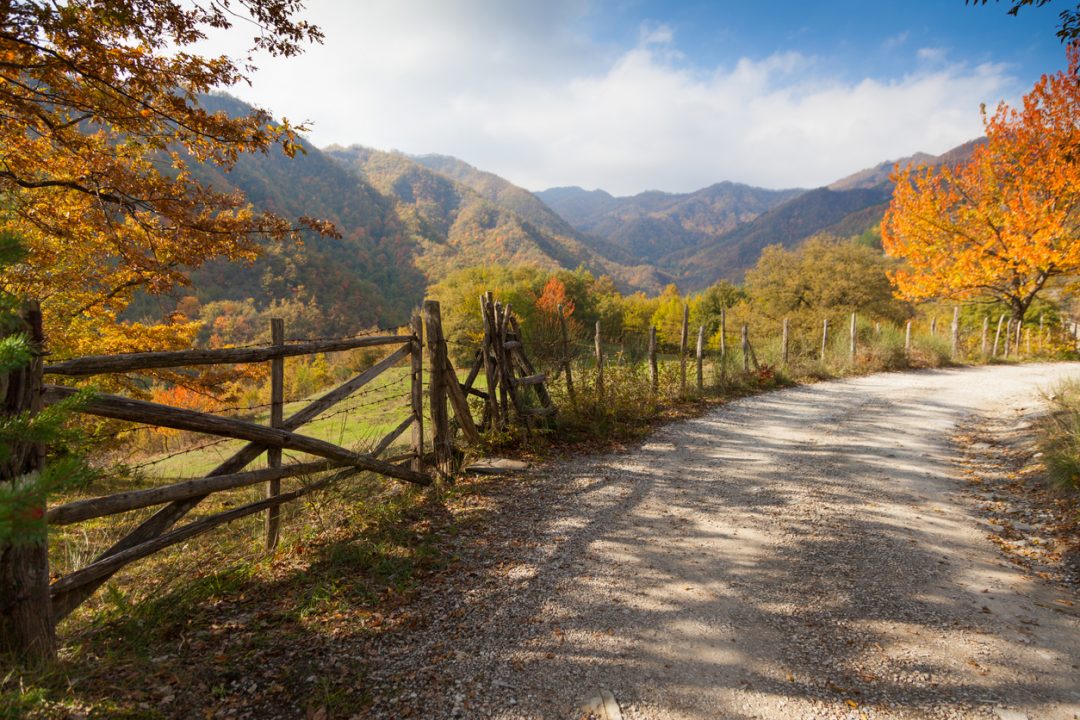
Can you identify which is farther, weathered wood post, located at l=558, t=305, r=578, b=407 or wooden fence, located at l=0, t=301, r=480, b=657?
weathered wood post, located at l=558, t=305, r=578, b=407

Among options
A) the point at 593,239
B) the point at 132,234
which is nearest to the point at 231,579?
the point at 132,234

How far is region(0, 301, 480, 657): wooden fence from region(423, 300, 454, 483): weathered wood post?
13 millimetres

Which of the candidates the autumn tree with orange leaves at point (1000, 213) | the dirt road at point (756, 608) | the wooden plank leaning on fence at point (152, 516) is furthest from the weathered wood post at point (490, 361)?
the autumn tree with orange leaves at point (1000, 213)

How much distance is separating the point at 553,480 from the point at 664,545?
6.74 ft

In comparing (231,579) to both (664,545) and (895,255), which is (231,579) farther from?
(895,255)

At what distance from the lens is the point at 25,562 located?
8.11 feet

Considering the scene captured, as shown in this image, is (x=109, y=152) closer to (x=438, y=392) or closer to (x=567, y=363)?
(x=438, y=392)

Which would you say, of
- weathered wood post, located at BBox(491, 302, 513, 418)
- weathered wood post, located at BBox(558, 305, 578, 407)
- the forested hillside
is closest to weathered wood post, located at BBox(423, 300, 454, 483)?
weathered wood post, located at BBox(491, 302, 513, 418)

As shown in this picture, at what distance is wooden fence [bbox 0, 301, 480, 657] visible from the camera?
247 cm

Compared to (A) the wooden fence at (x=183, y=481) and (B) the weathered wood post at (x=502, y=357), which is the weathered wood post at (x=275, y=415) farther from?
(B) the weathered wood post at (x=502, y=357)

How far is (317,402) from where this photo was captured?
4566 millimetres

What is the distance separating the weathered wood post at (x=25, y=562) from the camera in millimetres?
2408

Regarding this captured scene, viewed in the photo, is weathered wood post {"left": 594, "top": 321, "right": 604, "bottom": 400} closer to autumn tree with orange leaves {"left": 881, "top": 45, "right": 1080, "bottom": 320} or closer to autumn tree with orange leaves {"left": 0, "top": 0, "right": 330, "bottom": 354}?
autumn tree with orange leaves {"left": 0, "top": 0, "right": 330, "bottom": 354}

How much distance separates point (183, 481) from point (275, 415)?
841 millimetres
